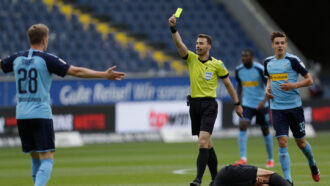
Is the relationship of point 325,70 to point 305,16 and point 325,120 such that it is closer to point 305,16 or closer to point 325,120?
point 305,16

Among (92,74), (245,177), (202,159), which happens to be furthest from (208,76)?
(92,74)

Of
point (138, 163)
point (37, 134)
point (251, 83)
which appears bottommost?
point (138, 163)

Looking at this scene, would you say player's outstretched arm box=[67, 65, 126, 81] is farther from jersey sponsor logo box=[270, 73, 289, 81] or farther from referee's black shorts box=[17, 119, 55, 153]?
jersey sponsor logo box=[270, 73, 289, 81]

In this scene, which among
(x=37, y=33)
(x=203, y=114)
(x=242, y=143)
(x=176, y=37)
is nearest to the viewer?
(x=37, y=33)

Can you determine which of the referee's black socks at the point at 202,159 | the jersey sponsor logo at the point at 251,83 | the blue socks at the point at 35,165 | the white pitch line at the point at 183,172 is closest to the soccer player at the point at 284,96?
the referee's black socks at the point at 202,159

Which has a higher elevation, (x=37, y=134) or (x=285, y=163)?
(x=37, y=134)

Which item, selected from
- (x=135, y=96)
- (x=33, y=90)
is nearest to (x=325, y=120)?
(x=135, y=96)

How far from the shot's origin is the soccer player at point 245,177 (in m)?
8.94

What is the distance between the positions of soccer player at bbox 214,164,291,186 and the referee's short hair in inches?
108

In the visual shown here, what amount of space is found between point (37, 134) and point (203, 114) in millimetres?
3192

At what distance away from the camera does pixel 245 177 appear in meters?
8.98

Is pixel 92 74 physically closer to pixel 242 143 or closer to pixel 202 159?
pixel 202 159

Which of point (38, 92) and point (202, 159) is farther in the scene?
point (202, 159)

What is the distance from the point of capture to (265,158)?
1708cm
